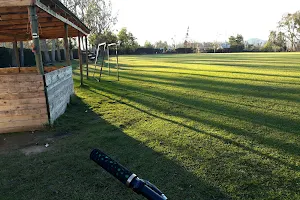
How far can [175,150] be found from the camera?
4066 mm

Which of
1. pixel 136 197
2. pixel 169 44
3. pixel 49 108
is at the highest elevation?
pixel 169 44

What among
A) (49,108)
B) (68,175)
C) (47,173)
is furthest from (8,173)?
(49,108)

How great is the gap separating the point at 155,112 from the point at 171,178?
10.7ft

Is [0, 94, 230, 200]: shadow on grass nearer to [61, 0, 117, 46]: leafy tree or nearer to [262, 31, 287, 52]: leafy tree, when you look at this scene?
[61, 0, 117, 46]: leafy tree

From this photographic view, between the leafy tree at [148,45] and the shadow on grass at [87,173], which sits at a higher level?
the leafy tree at [148,45]

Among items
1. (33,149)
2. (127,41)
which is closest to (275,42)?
(127,41)

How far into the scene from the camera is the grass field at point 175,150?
302 cm

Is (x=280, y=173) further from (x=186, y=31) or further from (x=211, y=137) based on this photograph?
(x=186, y=31)

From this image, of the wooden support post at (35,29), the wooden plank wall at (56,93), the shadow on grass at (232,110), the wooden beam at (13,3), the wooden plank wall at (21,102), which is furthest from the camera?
the wooden plank wall at (56,93)

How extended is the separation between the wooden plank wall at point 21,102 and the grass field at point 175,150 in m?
0.32

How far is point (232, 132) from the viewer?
4750 mm

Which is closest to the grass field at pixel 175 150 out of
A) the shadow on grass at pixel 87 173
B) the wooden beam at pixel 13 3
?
the shadow on grass at pixel 87 173

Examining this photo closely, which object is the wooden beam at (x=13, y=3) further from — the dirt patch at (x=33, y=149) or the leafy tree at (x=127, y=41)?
the leafy tree at (x=127, y=41)

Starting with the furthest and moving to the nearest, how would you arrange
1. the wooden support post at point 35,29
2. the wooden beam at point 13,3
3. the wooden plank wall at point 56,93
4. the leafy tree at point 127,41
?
the leafy tree at point 127,41 < the wooden plank wall at point 56,93 < the wooden support post at point 35,29 < the wooden beam at point 13,3
